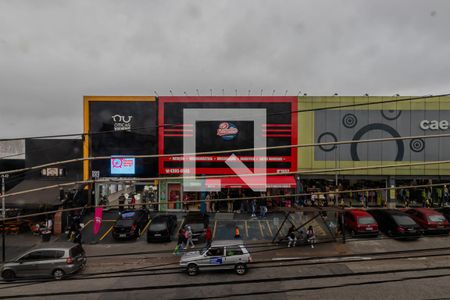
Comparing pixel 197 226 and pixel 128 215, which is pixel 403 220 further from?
pixel 128 215

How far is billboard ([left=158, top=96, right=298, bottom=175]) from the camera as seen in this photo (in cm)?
2402

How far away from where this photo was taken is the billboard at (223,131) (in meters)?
24.0

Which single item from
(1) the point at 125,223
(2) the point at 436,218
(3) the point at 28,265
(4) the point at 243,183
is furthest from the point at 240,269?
(2) the point at 436,218

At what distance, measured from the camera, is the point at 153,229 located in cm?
1842

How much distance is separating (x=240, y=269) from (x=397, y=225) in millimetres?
9220

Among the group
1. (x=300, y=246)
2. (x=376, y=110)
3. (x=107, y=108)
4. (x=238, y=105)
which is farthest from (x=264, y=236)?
(x=107, y=108)

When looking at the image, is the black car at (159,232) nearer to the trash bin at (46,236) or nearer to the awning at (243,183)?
the awning at (243,183)

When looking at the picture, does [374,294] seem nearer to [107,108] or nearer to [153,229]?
[153,229]

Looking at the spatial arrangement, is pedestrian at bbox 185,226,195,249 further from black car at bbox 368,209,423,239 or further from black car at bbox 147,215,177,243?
black car at bbox 368,209,423,239

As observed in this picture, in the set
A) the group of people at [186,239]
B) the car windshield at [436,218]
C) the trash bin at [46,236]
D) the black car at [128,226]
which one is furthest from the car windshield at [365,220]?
the trash bin at [46,236]

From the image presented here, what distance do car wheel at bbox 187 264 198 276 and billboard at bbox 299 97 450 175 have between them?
42.2ft

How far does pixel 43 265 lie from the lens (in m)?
13.7

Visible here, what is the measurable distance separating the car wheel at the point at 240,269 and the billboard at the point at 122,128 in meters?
12.5

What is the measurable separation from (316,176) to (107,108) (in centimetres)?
1599
